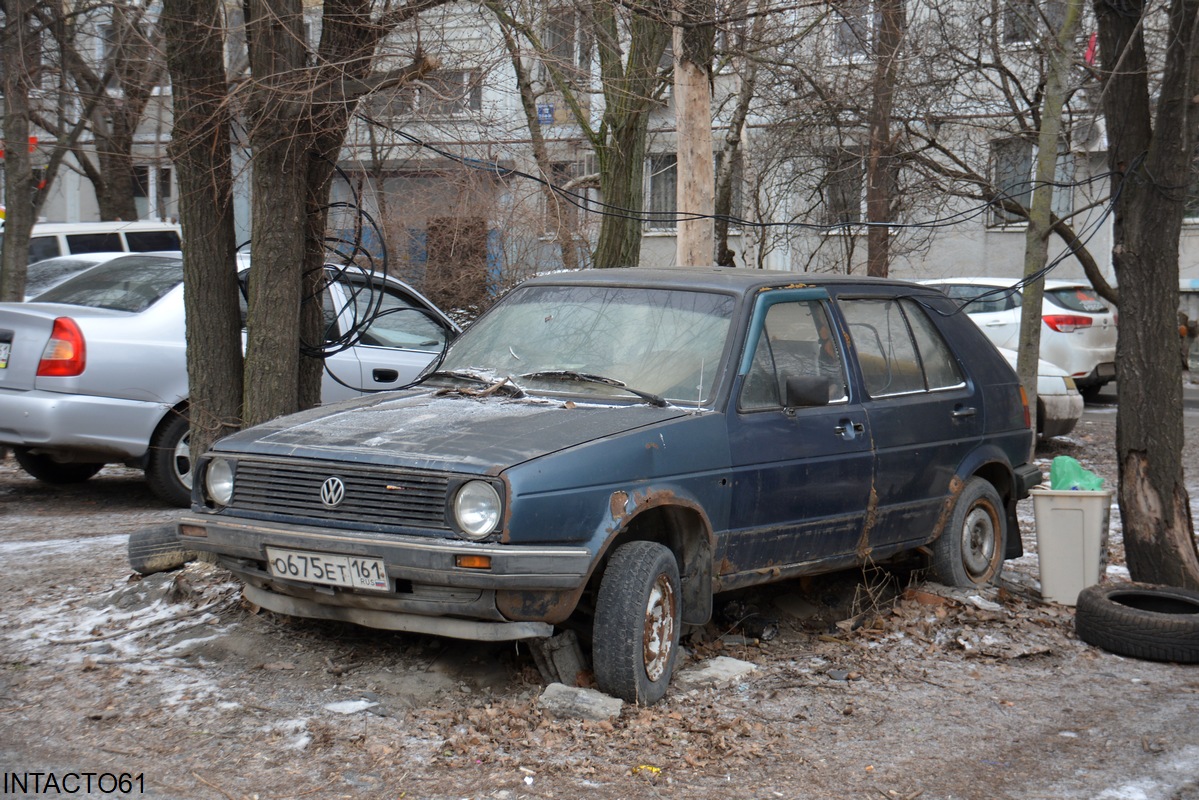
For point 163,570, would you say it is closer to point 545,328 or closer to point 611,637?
point 545,328

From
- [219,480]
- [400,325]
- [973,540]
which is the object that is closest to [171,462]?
[400,325]

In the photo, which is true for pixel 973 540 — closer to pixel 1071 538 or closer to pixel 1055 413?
pixel 1071 538

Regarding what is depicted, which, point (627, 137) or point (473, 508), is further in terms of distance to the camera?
point (627, 137)

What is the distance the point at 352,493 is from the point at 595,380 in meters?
1.25

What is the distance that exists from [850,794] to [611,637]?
1.02 metres

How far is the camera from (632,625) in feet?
15.0

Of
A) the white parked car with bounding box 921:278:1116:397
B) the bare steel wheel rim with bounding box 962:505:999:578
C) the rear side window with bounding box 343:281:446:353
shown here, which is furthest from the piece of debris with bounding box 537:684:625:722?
the white parked car with bounding box 921:278:1116:397

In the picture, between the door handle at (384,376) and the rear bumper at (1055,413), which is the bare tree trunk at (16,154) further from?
the rear bumper at (1055,413)

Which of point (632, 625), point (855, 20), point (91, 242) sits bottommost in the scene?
point (632, 625)

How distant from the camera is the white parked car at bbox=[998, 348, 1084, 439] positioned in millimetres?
12242

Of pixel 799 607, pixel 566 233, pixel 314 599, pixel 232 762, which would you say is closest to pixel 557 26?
pixel 566 233

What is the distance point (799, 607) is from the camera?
21.2 feet

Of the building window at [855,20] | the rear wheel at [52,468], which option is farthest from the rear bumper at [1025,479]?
the rear wheel at [52,468]

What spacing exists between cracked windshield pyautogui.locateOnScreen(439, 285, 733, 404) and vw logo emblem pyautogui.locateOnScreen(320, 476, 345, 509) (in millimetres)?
1113
